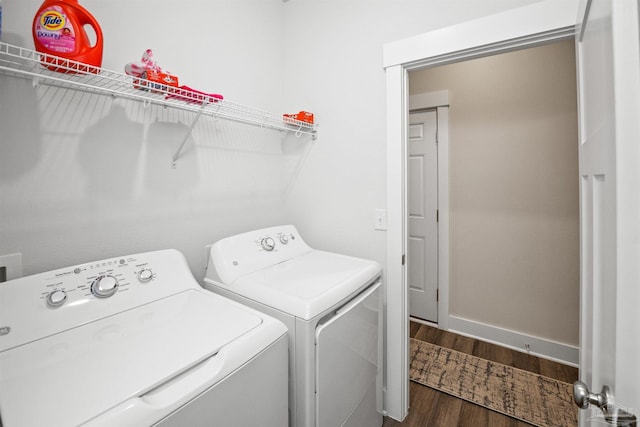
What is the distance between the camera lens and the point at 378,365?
1502 mm

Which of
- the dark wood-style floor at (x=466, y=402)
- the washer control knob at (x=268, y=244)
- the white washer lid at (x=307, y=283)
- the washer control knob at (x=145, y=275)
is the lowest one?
the dark wood-style floor at (x=466, y=402)

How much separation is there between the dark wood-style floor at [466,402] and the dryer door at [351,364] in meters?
0.34

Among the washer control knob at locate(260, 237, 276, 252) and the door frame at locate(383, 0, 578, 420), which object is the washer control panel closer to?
the washer control knob at locate(260, 237, 276, 252)

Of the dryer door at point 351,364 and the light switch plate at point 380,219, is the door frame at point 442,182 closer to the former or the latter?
the light switch plate at point 380,219

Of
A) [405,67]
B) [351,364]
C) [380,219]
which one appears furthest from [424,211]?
[351,364]

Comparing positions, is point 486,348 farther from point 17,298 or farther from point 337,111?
point 17,298

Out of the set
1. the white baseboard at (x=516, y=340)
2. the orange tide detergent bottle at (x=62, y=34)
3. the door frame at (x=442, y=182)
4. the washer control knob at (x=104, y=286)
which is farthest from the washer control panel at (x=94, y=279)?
the white baseboard at (x=516, y=340)

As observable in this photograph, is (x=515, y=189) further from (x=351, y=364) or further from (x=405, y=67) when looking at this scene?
(x=351, y=364)

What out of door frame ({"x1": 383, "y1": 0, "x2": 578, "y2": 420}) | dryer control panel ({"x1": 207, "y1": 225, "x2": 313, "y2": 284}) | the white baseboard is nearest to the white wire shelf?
dryer control panel ({"x1": 207, "y1": 225, "x2": 313, "y2": 284})

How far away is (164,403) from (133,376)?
0.11 metres

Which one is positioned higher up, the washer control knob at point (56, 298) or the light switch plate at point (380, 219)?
the light switch plate at point (380, 219)

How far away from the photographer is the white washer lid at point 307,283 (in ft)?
3.46

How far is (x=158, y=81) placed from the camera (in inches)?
42.5

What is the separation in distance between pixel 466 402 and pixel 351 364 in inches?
43.5
